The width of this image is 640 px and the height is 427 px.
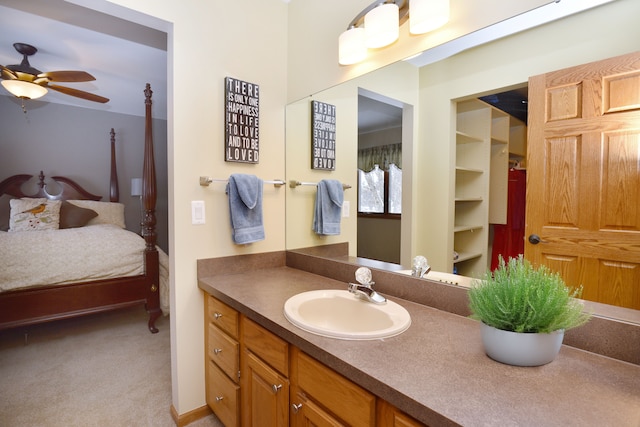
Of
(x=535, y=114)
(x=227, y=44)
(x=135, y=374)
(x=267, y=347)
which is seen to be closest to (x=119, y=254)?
(x=135, y=374)

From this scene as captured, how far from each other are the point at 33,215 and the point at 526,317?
15.8ft

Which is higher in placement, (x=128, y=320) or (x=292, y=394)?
(x=292, y=394)

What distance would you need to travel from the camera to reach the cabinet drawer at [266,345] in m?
1.11

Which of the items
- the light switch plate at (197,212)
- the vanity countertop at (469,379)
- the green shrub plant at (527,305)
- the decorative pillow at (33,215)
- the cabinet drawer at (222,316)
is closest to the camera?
the vanity countertop at (469,379)

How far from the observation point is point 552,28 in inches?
38.3

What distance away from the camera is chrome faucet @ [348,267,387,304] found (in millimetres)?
1263

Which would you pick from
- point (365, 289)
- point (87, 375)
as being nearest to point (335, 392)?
point (365, 289)

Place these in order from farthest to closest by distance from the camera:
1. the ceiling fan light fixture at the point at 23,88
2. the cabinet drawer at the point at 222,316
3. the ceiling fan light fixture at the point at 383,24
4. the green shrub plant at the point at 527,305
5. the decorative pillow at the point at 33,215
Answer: the decorative pillow at the point at 33,215, the ceiling fan light fixture at the point at 23,88, the cabinet drawer at the point at 222,316, the ceiling fan light fixture at the point at 383,24, the green shrub plant at the point at 527,305

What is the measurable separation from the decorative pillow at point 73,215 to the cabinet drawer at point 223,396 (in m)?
3.27

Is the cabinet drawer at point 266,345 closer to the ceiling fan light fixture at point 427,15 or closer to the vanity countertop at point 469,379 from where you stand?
the vanity countertop at point 469,379

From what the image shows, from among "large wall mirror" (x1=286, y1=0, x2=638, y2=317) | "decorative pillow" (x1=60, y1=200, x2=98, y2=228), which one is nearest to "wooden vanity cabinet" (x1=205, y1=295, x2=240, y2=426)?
"large wall mirror" (x1=286, y1=0, x2=638, y2=317)

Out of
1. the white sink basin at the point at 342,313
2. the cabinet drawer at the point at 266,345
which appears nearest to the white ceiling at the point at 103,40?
the white sink basin at the point at 342,313

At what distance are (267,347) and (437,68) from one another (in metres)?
1.31

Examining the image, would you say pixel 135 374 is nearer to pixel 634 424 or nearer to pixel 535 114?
pixel 634 424
